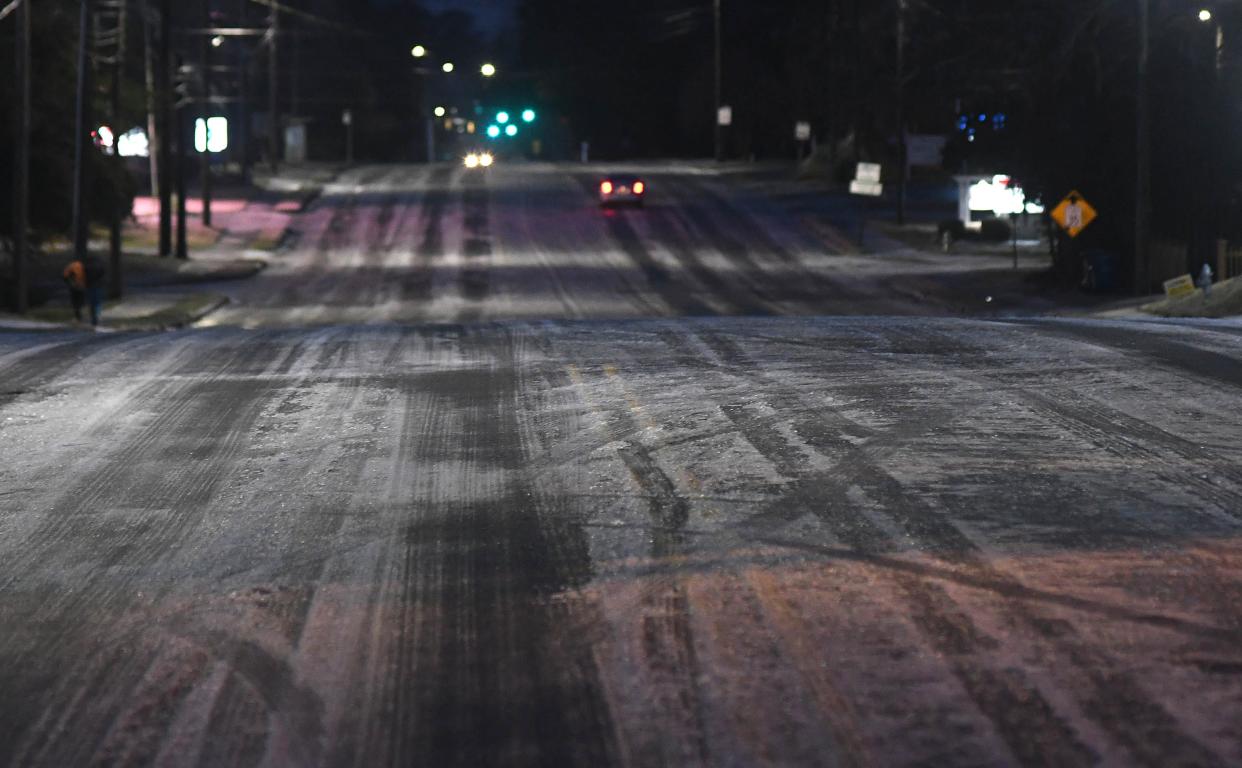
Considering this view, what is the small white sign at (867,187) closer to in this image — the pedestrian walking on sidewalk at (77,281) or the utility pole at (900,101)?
the utility pole at (900,101)

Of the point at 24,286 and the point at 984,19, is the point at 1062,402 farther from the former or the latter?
the point at 984,19

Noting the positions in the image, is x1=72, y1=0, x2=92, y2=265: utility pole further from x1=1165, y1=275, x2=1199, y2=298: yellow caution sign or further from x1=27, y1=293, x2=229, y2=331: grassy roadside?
x1=1165, y1=275, x2=1199, y2=298: yellow caution sign

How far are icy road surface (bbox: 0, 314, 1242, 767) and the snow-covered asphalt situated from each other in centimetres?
3

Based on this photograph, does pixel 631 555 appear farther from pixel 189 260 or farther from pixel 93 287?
pixel 189 260

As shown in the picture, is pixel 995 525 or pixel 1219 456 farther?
pixel 1219 456

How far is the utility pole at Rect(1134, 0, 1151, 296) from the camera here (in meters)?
36.6

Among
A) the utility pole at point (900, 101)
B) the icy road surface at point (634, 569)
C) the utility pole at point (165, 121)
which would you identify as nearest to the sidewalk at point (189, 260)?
the utility pole at point (165, 121)

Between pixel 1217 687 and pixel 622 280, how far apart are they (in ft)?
135

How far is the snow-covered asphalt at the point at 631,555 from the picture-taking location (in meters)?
6.65

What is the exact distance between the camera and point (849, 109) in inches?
3268

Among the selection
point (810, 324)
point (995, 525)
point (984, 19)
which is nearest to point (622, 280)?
point (984, 19)

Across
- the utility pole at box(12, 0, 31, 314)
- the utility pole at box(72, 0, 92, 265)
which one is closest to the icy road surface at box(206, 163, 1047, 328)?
the utility pole at box(72, 0, 92, 265)

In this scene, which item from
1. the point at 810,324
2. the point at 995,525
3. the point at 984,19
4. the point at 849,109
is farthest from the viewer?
the point at 849,109

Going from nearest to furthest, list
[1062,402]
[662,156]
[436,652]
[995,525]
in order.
A: 1. [436,652]
2. [995,525]
3. [1062,402]
4. [662,156]
